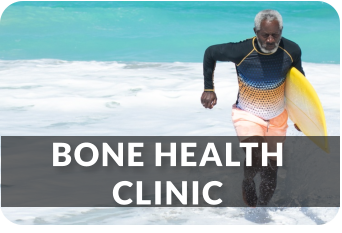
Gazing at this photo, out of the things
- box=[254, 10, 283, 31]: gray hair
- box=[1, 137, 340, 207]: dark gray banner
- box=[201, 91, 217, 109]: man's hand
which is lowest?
box=[1, 137, 340, 207]: dark gray banner

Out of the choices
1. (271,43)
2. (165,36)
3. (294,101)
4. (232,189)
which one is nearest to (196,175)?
(232,189)

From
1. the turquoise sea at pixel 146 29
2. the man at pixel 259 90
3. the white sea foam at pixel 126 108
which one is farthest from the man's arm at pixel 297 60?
the turquoise sea at pixel 146 29

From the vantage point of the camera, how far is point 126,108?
7.97 m

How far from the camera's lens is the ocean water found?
4.49 m

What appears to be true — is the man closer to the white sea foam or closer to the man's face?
the man's face

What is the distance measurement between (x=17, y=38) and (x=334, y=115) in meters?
12.0

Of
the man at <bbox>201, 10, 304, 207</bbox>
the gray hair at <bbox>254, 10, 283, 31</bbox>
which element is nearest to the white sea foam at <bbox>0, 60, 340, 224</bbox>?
the man at <bbox>201, 10, 304, 207</bbox>

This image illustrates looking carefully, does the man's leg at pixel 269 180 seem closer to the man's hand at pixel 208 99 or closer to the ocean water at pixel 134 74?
the ocean water at pixel 134 74

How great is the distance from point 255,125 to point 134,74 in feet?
20.9

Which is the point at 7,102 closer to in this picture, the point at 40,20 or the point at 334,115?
the point at 334,115

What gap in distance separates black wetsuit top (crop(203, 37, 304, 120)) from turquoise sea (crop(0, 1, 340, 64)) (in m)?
10.4

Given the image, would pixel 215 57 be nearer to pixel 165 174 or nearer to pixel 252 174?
pixel 252 174

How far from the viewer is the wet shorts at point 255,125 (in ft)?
13.8

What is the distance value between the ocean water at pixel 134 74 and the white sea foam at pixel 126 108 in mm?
13
